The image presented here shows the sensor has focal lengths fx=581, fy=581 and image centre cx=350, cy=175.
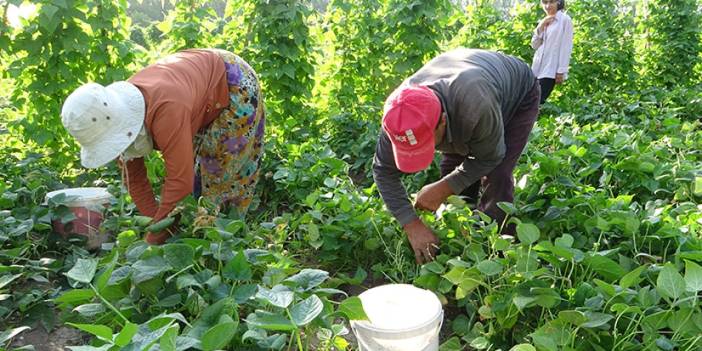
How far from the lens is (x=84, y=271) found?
1.54 m

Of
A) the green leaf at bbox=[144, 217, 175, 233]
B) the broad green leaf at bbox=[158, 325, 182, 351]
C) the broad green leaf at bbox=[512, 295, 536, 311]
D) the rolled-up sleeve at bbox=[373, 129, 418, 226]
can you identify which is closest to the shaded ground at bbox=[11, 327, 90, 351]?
the green leaf at bbox=[144, 217, 175, 233]

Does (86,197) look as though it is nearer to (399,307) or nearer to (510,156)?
(399,307)

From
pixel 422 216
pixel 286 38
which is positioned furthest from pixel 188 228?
pixel 286 38

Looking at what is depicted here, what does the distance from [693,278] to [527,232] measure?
459 millimetres

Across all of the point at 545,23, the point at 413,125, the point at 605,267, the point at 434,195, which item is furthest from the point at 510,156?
the point at 545,23

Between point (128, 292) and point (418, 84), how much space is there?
113 centimetres

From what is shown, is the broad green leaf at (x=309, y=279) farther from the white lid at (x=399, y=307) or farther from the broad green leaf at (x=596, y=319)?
the broad green leaf at (x=596, y=319)

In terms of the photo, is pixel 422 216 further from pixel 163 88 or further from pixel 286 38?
pixel 286 38

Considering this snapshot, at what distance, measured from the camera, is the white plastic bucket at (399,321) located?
5.14 feet

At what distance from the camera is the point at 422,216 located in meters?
2.39

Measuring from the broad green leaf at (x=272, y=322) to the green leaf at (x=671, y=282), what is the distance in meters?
0.99

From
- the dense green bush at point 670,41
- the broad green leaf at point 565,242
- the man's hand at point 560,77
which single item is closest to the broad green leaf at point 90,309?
the broad green leaf at point 565,242

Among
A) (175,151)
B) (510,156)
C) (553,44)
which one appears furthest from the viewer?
(553,44)

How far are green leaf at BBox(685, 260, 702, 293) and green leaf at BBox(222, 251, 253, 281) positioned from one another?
3.91 ft
